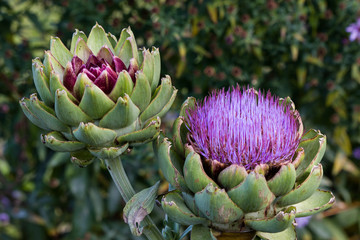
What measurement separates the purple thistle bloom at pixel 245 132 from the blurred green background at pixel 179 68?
77 cm

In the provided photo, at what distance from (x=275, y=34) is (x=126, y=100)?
1182mm

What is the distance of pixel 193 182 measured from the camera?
69 centimetres

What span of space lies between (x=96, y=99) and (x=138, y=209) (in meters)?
0.17

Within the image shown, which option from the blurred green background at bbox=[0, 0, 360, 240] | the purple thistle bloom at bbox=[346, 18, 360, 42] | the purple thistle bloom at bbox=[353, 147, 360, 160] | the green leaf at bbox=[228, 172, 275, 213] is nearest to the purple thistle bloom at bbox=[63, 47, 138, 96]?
the green leaf at bbox=[228, 172, 275, 213]

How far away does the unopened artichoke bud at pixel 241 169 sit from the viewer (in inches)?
26.5

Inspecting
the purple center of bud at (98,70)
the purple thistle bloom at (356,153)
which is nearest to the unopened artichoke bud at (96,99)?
the purple center of bud at (98,70)

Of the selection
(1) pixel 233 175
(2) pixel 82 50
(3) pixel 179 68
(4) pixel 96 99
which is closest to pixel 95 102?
(4) pixel 96 99

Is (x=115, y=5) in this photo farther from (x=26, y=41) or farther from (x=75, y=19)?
(x=26, y=41)

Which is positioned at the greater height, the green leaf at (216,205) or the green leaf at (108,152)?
the green leaf at (108,152)

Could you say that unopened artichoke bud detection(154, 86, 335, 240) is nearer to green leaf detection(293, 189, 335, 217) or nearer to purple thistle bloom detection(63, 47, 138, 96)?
green leaf detection(293, 189, 335, 217)

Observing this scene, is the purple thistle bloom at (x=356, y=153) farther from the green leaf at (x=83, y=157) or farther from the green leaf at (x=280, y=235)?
the green leaf at (x=83, y=157)

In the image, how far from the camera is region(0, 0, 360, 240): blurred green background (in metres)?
1.66

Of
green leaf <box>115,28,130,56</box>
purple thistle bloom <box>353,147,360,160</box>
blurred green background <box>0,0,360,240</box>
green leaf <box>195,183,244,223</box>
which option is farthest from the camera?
purple thistle bloom <box>353,147,360,160</box>

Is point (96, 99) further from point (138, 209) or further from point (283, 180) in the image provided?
point (283, 180)
